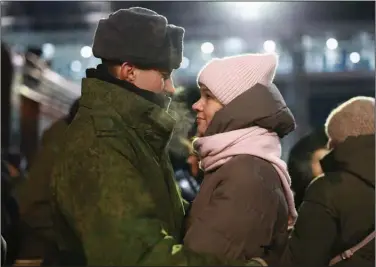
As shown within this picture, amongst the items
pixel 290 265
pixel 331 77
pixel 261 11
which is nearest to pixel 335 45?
pixel 331 77

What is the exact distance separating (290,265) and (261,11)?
674mm

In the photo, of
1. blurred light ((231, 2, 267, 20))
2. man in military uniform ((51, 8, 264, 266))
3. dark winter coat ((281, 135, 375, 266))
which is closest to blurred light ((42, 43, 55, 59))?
blurred light ((231, 2, 267, 20))

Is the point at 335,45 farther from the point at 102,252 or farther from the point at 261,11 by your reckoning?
the point at 102,252

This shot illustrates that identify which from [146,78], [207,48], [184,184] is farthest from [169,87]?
[207,48]

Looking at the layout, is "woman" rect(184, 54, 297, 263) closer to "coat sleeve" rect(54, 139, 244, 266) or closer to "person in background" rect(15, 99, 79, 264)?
"coat sleeve" rect(54, 139, 244, 266)

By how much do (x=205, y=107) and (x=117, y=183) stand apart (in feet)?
0.77

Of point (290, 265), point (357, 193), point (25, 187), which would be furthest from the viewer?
point (25, 187)

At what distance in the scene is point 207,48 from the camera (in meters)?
1.59

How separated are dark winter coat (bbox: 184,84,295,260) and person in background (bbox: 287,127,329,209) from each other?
61 centimetres

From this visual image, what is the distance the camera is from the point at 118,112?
37.1 inches

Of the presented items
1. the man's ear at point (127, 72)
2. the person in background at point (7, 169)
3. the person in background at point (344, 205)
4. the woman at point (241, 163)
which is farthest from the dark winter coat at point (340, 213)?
the person in background at point (7, 169)

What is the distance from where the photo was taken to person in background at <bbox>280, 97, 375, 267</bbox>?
138 centimetres

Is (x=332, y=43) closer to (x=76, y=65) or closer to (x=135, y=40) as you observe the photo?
→ (x=76, y=65)

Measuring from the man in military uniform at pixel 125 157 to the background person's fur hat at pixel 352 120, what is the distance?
25.4 inches
